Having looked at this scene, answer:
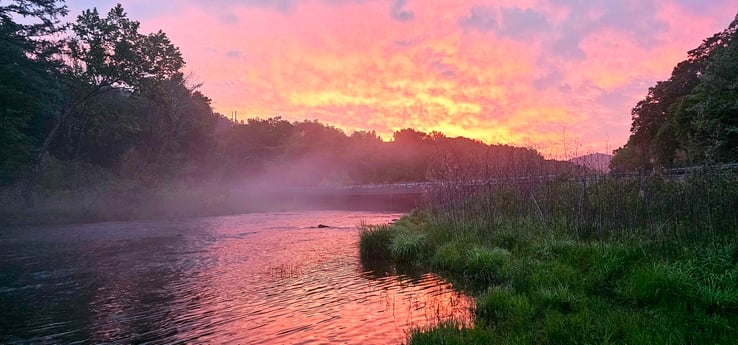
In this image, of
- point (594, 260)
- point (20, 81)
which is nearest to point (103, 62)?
point (20, 81)

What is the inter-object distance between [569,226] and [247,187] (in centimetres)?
10576

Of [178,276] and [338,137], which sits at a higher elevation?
[338,137]

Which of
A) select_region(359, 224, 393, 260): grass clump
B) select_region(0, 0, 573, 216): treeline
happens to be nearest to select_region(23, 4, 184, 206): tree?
select_region(0, 0, 573, 216): treeline

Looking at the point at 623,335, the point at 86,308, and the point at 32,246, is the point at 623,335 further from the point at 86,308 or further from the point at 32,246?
the point at 32,246

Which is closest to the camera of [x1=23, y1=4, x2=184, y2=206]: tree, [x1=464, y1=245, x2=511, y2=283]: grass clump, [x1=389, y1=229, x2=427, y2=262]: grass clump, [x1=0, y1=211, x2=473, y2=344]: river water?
[x1=0, y1=211, x2=473, y2=344]: river water

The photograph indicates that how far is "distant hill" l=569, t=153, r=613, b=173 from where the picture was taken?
18.2 meters

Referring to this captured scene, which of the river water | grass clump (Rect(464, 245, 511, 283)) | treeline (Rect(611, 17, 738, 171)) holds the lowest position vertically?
the river water

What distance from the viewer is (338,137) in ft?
575

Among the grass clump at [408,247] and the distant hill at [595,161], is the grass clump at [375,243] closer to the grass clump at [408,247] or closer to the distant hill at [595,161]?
the grass clump at [408,247]

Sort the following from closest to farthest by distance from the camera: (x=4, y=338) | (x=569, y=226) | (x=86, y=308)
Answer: (x=4, y=338) < (x=86, y=308) < (x=569, y=226)

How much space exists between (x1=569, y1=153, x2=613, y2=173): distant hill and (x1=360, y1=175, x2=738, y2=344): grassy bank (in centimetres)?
186

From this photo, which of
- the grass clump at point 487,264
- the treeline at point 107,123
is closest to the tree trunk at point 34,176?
the treeline at point 107,123

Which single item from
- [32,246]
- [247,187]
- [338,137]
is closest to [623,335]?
[32,246]

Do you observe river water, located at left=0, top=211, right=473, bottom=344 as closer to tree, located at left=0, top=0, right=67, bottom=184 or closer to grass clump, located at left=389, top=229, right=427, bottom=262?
grass clump, located at left=389, top=229, right=427, bottom=262
